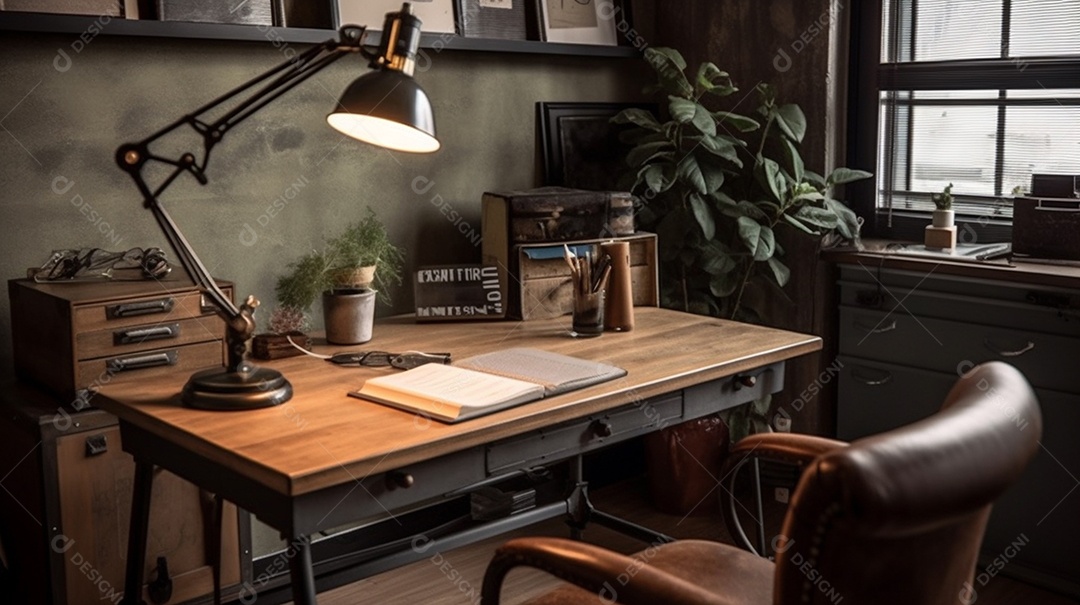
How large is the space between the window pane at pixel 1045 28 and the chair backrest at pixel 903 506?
7.06 feet

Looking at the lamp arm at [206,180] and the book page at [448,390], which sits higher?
the lamp arm at [206,180]

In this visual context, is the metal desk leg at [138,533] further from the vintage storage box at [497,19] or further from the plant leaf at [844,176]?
the plant leaf at [844,176]

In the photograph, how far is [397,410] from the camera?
7.07 ft

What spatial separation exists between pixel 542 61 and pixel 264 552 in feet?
6.09

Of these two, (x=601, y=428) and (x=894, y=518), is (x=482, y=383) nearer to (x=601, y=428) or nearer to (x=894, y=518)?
(x=601, y=428)

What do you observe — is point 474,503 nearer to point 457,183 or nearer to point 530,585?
point 530,585

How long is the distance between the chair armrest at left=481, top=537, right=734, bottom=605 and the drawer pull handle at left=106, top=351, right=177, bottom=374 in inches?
46.5

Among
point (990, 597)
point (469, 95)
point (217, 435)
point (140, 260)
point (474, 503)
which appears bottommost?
point (990, 597)

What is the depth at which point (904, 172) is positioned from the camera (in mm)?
3768

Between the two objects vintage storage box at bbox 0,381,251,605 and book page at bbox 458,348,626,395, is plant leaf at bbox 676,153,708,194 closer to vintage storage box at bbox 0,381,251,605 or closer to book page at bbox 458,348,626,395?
book page at bbox 458,348,626,395

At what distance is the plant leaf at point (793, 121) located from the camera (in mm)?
3570

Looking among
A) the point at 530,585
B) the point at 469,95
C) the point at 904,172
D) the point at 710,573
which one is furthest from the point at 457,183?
the point at 710,573

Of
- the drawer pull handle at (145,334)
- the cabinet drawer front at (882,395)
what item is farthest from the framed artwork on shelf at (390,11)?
the cabinet drawer front at (882,395)

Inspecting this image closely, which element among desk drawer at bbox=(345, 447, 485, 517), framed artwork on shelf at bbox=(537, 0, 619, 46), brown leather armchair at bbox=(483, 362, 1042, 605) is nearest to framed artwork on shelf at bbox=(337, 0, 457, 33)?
framed artwork on shelf at bbox=(537, 0, 619, 46)
